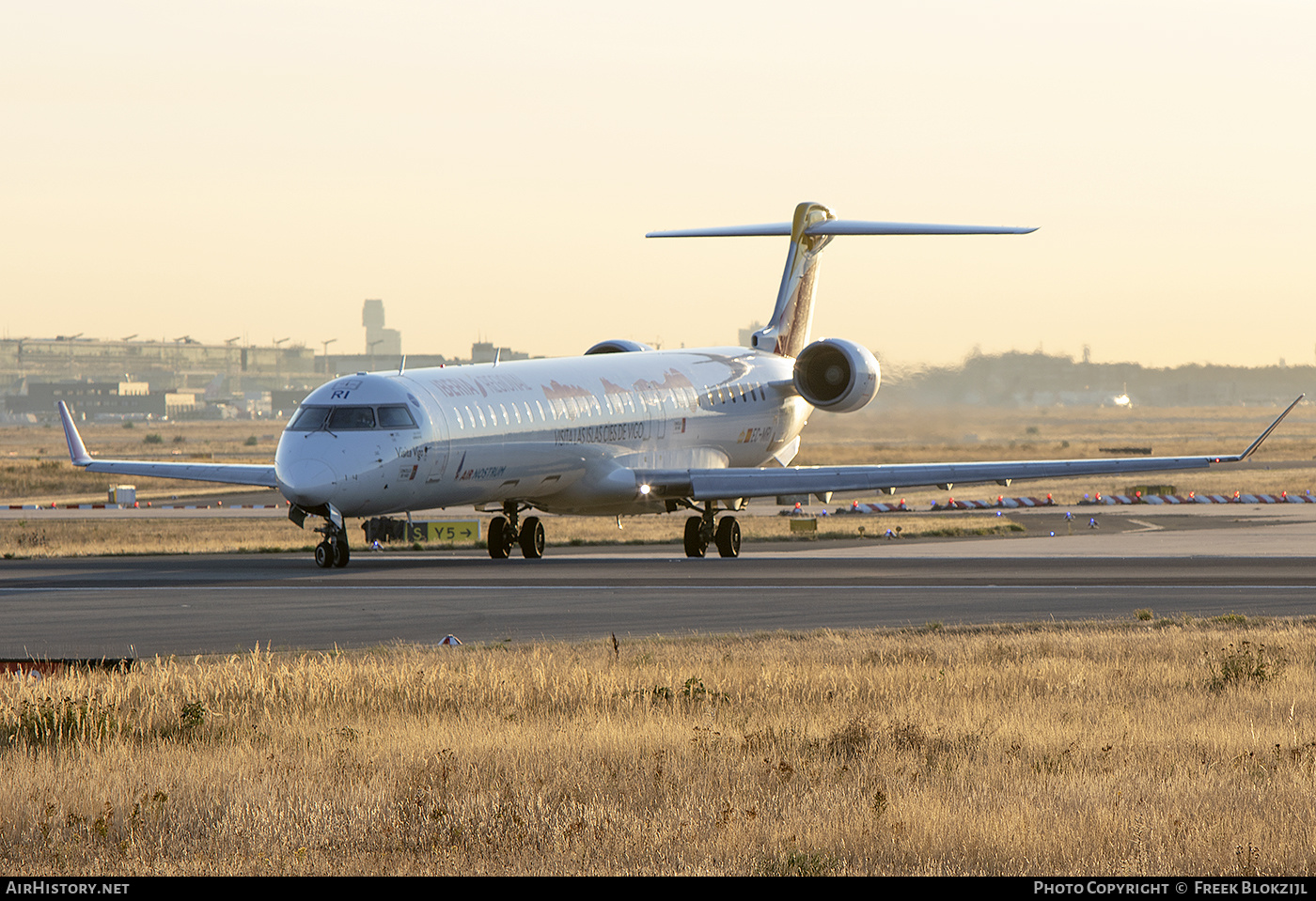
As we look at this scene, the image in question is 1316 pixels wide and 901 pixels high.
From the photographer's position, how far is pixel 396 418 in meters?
29.5

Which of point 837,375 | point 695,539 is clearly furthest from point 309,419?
point 837,375

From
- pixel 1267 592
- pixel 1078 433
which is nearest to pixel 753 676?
pixel 1267 592

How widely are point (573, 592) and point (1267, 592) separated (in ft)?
37.9

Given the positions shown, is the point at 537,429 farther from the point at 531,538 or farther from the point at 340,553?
the point at 340,553

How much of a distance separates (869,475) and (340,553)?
37.2 ft

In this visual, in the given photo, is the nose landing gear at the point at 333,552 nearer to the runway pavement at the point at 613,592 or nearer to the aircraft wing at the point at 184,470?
the runway pavement at the point at 613,592

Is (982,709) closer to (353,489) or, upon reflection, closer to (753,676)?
(753,676)

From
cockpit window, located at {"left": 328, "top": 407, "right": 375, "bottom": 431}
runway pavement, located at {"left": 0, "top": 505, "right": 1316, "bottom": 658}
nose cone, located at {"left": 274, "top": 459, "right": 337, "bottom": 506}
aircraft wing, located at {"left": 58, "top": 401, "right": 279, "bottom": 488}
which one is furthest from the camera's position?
aircraft wing, located at {"left": 58, "top": 401, "right": 279, "bottom": 488}

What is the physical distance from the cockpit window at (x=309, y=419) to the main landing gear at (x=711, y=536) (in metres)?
9.60

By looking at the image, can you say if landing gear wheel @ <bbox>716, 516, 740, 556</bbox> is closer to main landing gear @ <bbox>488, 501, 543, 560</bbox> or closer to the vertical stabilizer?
main landing gear @ <bbox>488, 501, 543, 560</bbox>

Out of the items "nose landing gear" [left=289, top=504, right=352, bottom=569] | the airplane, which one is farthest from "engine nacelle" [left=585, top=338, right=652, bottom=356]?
"nose landing gear" [left=289, top=504, right=352, bottom=569]

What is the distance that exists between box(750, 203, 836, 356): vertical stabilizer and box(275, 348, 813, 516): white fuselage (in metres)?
1.07

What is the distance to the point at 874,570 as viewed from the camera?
3069cm

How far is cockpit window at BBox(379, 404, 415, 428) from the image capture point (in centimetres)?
2942
